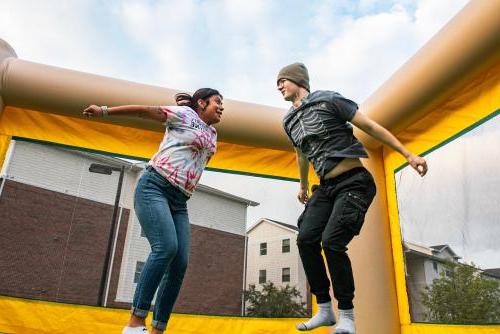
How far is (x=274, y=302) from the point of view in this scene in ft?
13.7

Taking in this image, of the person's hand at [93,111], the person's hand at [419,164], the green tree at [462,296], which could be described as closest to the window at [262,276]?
the green tree at [462,296]

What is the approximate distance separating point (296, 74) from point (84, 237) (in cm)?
248

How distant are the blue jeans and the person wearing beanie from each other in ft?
2.14

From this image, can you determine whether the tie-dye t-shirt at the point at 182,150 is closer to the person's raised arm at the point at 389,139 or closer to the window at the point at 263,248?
the person's raised arm at the point at 389,139

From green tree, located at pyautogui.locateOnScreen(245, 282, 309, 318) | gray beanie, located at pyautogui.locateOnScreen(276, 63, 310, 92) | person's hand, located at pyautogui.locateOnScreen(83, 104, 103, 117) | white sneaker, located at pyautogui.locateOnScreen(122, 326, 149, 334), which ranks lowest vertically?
white sneaker, located at pyautogui.locateOnScreen(122, 326, 149, 334)

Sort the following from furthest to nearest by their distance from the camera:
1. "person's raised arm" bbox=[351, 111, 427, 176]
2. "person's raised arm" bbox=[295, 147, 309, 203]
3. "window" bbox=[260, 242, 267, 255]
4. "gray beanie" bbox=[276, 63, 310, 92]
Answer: "window" bbox=[260, 242, 267, 255], "person's raised arm" bbox=[295, 147, 309, 203], "gray beanie" bbox=[276, 63, 310, 92], "person's raised arm" bbox=[351, 111, 427, 176]

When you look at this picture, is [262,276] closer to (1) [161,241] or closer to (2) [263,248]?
(2) [263,248]

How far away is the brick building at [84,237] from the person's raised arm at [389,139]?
229cm

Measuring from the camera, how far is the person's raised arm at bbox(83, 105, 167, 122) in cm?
214

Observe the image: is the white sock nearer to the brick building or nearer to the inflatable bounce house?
the inflatable bounce house

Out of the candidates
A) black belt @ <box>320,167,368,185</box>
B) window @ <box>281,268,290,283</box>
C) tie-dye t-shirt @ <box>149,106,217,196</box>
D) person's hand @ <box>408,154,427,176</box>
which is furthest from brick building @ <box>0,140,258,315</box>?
person's hand @ <box>408,154,427,176</box>

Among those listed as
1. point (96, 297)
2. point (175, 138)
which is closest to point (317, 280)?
point (175, 138)

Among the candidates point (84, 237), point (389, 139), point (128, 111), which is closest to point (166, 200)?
point (128, 111)

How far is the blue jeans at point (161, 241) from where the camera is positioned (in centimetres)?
210
